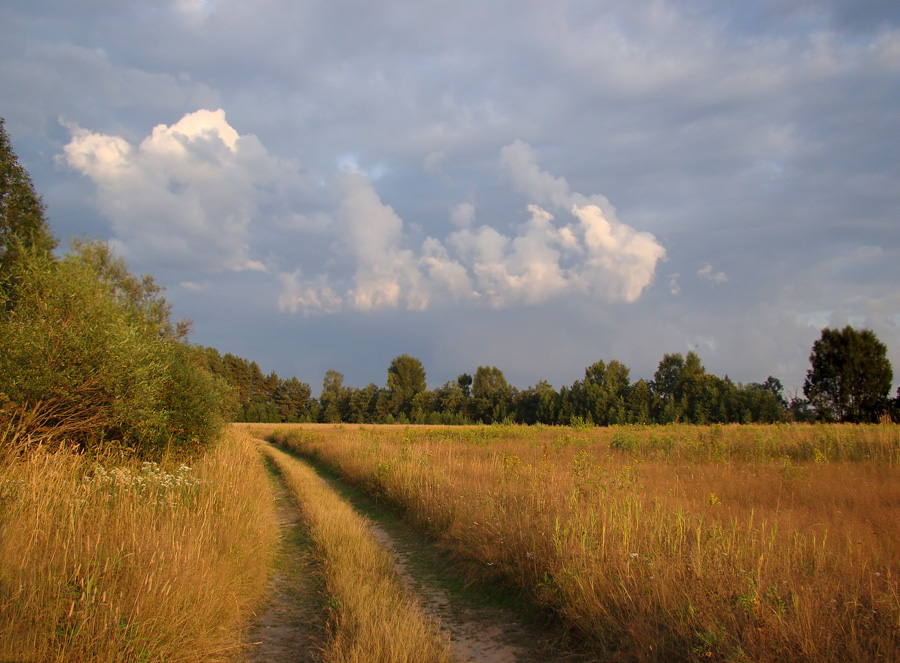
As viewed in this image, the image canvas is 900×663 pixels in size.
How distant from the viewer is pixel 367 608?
4938 millimetres

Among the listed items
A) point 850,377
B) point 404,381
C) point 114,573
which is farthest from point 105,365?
point 404,381

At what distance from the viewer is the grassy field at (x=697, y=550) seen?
3590mm

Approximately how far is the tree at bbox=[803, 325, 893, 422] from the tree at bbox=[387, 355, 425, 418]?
67.1 metres

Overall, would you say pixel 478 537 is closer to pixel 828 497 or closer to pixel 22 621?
pixel 22 621

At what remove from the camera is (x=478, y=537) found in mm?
7285

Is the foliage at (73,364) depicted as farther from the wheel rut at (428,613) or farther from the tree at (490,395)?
the tree at (490,395)

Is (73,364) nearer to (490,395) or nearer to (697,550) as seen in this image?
(697,550)

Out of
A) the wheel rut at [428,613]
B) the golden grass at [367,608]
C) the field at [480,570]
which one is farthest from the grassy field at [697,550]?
the golden grass at [367,608]

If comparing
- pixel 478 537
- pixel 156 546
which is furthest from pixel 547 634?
pixel 156 546

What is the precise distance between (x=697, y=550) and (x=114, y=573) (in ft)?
17.8

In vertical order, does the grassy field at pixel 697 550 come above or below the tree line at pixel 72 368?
below

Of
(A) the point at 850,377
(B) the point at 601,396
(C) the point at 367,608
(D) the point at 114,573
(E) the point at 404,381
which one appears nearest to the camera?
(D) the point at 114,573

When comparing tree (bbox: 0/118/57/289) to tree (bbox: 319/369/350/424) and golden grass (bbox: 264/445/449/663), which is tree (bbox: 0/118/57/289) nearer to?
golden grass (bbox: 264/445/449/663)

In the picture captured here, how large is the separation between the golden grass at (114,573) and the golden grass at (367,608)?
102 centimetres
